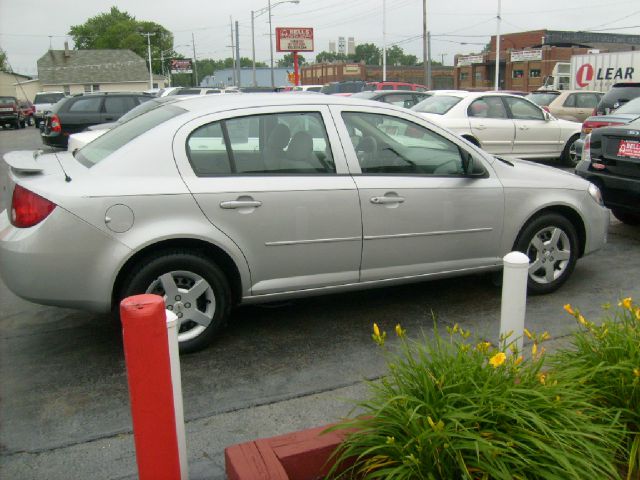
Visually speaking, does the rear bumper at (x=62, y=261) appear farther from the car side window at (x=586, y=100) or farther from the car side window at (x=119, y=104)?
the car side window at (x=586, y=100)

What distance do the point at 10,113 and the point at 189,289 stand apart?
34.1 metres

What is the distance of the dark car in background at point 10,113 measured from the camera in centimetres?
3316

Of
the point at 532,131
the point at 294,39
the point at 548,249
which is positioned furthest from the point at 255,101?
the point at 294,39

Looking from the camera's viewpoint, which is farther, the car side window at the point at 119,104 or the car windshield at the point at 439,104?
the car side window at the point at 119,104

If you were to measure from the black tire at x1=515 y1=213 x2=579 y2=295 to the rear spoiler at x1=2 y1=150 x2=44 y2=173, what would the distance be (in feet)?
11.8

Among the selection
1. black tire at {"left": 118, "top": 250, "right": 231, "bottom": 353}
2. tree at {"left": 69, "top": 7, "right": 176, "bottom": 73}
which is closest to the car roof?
black tire at {"left": 118, "top": 250, "right": 231, "bottom": 353}

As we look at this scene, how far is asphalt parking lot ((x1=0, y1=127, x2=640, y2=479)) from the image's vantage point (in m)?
3.16

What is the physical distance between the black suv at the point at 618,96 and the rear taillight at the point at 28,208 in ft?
38.2

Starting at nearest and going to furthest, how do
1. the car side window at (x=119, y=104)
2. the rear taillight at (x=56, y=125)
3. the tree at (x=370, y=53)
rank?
the rear taillight at (x=56, y=125) → the car side window at (x=119, y=104) → the tree at (x=370, y=53)

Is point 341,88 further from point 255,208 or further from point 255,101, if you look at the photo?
point 255,208

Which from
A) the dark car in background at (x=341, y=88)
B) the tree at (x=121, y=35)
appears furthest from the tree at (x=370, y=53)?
the dark car in background at (x=341, y=88)

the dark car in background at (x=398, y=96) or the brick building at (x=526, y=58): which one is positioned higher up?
the brick building at (x=526, y=58)

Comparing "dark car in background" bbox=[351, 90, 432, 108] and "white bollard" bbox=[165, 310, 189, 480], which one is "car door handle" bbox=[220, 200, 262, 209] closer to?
"white bollard" bbox=[165, 310, 189, 480]

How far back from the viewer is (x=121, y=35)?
106m
